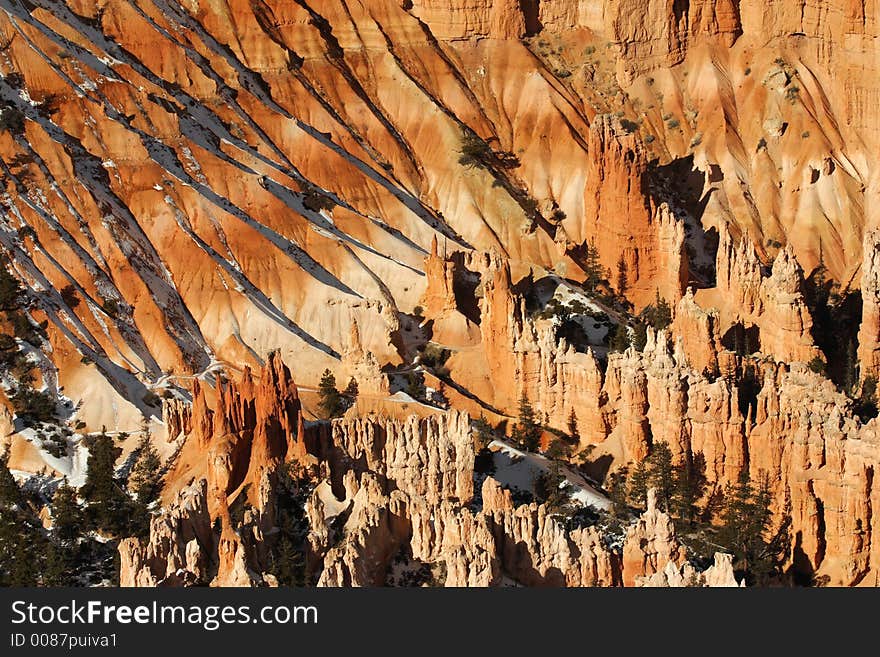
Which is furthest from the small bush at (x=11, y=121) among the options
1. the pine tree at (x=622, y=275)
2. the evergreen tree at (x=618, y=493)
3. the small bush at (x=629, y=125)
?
the evergreen tree at (x=618, y=493)

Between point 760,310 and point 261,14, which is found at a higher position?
point 261,14

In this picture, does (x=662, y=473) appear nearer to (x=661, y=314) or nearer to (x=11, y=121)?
(x=661, y=314)

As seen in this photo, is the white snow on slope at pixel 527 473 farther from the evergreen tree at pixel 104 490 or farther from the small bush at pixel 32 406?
the small bush at pixel 32 406

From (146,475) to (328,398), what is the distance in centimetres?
1289

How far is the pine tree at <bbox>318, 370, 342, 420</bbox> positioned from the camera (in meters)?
100

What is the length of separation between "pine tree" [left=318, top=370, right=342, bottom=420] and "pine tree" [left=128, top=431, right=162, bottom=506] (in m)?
9.67

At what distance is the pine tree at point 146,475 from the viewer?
8950 cm

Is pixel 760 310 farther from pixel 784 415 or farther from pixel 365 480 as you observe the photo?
pixel 365 480

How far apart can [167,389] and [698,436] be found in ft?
91.8

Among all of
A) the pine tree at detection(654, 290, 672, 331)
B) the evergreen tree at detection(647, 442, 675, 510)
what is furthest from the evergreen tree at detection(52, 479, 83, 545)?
the pine tree at detection(654, 290, 672, 331)

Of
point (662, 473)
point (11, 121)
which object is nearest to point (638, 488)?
point (662, 473)

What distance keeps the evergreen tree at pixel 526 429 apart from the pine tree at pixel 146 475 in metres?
17.2

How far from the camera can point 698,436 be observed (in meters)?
91.8

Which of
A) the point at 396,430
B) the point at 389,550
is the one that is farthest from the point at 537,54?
the point at 389,550
